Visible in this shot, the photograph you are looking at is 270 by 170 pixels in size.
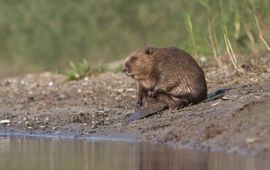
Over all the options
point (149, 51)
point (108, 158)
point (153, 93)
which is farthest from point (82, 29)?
point (108, 158)

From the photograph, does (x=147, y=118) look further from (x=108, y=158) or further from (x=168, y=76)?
(x=108, y=158)

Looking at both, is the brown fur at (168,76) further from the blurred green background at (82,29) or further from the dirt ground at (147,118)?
the blurred green background at (82,29)

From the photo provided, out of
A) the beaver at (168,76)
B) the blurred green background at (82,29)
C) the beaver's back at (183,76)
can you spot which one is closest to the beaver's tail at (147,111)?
the beaver at (168,76)

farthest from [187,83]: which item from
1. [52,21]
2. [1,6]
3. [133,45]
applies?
[1,6]

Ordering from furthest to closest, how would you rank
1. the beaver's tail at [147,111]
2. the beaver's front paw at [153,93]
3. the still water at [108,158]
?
the beaver's front paw at [153,93] < the beaver's tail at [147,111] < the still water at [108,158]

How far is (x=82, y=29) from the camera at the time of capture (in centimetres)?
1930

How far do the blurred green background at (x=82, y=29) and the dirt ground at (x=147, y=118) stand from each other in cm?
351

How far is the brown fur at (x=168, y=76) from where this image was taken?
10445 mm

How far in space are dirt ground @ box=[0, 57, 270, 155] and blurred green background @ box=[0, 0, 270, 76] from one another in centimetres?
351

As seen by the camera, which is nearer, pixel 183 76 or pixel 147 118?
pixel 147 118

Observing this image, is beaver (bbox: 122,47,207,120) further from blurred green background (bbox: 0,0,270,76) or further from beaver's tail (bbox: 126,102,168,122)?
blurred green background (bbox: 0,0,270,76)

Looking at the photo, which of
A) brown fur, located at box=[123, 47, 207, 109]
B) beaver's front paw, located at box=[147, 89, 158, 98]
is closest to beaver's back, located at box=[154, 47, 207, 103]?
brown fur, located at box=[123, 47, 207, 109]

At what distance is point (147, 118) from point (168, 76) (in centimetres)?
54

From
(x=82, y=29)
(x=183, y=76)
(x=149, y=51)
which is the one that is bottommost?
(x=183, y=76)
